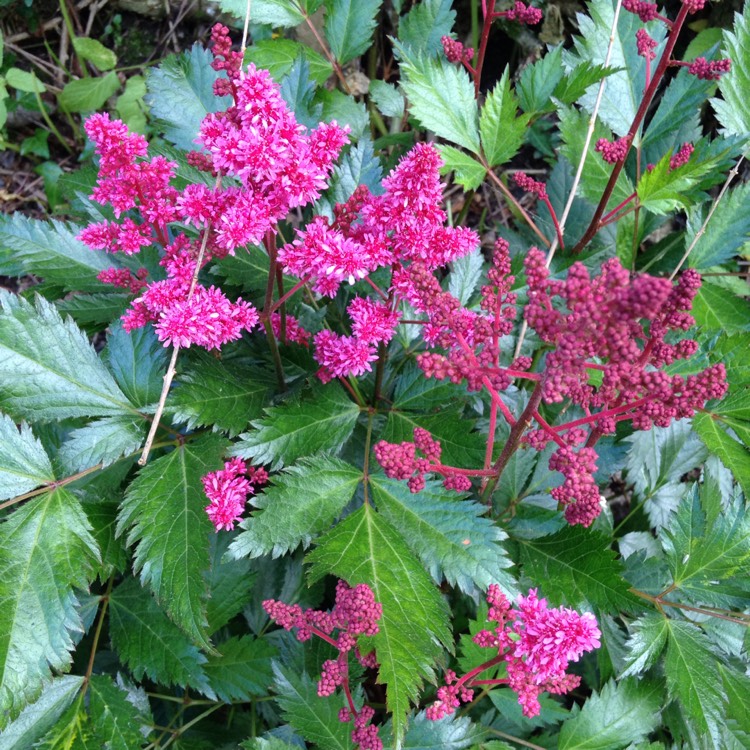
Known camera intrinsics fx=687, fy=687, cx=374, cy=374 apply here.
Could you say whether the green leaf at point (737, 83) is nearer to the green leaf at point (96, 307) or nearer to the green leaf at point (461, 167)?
the green leaf at point (461, 167)

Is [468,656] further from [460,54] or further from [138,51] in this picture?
[138,51]

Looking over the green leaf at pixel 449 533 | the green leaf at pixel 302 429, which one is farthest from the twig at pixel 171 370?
the green leaf at pixel 449 533

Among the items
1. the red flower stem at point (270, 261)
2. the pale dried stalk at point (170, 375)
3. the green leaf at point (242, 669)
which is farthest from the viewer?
the green leaf at point (242, 669)

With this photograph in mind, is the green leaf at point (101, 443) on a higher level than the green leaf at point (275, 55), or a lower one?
lower

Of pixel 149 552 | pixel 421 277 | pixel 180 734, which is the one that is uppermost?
pixel 421 277

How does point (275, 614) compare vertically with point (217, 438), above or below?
below

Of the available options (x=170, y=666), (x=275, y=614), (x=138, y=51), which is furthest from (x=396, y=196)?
(x=138, y=51)
